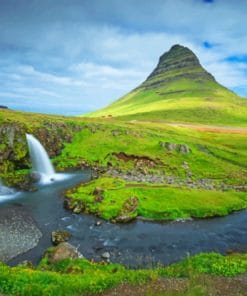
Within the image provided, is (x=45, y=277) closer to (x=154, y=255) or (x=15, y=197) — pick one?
(x=154, y=255)

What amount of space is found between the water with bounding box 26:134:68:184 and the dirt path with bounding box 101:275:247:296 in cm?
5729

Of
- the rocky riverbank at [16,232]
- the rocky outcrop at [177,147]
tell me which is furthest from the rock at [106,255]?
the rocky outcrop at [177,147]

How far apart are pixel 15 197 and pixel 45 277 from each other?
40.5 m

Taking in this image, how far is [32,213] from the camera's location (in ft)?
183

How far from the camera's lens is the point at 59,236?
4550cm

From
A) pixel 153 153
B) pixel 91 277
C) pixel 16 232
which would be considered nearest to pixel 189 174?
pixel 153 153

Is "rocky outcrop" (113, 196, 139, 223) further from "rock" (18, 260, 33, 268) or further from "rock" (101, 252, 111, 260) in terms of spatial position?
"rock" (18, 260, 33, 268)

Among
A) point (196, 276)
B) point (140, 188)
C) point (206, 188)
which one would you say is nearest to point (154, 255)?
point (196, 276)

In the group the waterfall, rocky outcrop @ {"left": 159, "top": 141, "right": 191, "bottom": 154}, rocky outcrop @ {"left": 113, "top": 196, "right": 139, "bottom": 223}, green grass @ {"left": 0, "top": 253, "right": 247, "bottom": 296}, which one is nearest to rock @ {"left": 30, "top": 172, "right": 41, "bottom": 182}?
the waterfall

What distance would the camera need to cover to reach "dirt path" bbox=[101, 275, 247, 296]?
2398 centimetres

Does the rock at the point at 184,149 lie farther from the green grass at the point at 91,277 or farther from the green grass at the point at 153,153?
the green grass at the point at 91,277

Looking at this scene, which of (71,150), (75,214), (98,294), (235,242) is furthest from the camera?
(71,150)

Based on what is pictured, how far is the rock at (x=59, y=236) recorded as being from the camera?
146 feet

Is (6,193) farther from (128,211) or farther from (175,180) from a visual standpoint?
(175,180)
